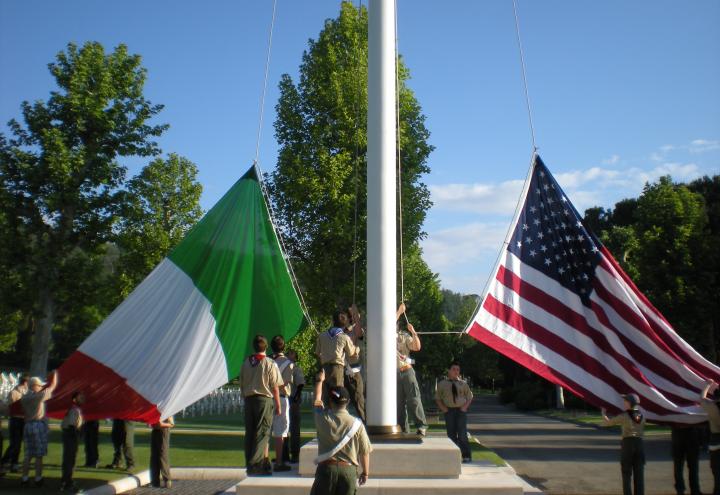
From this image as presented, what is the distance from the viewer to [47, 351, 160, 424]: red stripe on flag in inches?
365

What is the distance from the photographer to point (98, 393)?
9586 mm

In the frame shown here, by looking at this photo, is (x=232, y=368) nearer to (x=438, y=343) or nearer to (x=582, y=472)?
(x=582, y=472)

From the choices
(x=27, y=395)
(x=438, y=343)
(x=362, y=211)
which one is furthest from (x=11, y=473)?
(x=438, y=343)

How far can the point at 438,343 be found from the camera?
194 feet

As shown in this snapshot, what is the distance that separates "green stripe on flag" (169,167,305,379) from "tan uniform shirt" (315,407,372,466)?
3.53 m

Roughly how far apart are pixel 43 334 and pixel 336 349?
58.1ft

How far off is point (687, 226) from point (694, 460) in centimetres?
2546

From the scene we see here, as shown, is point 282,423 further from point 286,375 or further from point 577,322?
point 577,322

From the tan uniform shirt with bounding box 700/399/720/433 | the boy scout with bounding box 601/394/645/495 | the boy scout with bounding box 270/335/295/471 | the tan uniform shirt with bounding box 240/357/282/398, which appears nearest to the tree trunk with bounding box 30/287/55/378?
the boy scout with bounding box 270/335/295/471

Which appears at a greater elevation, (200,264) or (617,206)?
(617,206)

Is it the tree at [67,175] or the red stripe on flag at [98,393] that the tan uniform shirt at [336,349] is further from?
the tree at [67,175]

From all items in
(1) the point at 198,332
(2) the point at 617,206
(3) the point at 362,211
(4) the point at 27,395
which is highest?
(2) the point at 617,206

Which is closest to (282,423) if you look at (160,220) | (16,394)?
(16,394)

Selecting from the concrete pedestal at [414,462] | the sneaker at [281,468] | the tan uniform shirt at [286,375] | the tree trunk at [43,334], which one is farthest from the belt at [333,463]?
the tree trunk at [43,334]
